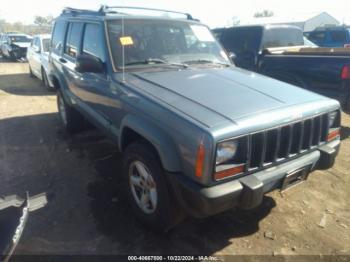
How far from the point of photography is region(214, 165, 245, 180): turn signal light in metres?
2.45

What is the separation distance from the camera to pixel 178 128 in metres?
2.53

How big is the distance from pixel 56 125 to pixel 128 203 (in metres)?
3.55

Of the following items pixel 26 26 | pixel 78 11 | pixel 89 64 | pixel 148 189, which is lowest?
pixel 26 26

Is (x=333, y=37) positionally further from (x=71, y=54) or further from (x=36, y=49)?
(x=71, y=54)

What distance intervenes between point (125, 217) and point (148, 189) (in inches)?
22.0

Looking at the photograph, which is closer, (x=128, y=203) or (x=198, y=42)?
(x=128, y=203)

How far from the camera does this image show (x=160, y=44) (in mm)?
3855

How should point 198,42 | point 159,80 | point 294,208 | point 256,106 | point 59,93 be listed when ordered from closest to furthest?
1. point 256,106
2. point 159,80
3. point 294,208
4. point 198,42
5. point 59,93

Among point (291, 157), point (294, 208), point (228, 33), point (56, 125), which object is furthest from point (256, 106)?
point (228, 33)

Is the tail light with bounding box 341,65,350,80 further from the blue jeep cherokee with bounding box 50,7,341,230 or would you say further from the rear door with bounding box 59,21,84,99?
the rear door with bounding box 59,21,84,99

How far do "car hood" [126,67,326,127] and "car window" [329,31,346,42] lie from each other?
1305 centimetres

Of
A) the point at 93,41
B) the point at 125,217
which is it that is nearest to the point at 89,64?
the point at 93,41

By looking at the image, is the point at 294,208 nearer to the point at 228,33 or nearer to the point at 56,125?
the point at 56,125

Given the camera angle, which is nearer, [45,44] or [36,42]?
[45,44]
